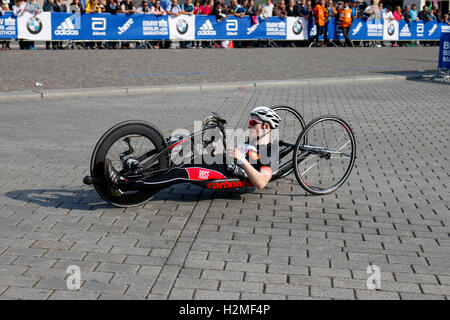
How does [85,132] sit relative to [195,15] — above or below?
below

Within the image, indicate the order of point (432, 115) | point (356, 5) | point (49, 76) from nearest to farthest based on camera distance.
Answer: point (432, 115) → point (49, 76) → point (356, 5)

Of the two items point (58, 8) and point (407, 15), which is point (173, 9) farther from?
point (407, 15)

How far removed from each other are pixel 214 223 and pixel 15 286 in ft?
5.81

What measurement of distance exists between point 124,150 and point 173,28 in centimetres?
1922

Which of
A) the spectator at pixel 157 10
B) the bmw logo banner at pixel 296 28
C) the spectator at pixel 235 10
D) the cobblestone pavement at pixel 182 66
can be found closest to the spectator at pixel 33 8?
the cobblestone pavement at pixel 182 66

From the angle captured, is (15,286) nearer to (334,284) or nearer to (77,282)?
(77,282)

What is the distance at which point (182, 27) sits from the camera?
78.7 feet

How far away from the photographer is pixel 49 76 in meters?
14.2

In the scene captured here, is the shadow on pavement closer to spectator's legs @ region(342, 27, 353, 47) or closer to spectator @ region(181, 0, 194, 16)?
spectator @ region(181, 0, 194, 16)

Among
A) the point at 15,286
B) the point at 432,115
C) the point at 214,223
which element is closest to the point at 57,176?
the point at 214,223

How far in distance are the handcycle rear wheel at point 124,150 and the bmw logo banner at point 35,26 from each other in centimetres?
1723

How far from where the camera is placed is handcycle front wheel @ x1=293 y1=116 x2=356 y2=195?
5.70 m

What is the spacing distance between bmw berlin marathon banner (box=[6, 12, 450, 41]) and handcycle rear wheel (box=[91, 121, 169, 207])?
17.2 meters

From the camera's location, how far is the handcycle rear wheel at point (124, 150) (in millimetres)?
5145
